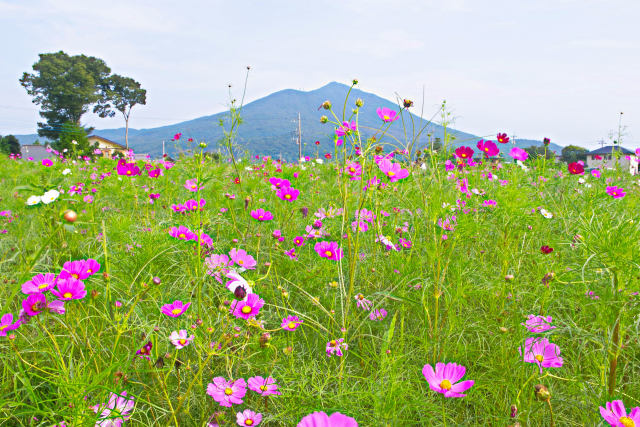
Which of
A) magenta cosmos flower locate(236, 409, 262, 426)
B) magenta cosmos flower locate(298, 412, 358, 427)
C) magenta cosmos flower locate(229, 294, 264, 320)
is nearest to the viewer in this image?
magenta cosmos flower locate(298, 412, 358, 427)

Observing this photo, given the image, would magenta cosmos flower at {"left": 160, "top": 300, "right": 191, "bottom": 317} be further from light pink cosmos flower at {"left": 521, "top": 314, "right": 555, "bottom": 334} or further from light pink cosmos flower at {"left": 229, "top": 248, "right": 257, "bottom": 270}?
light pink cosmos flower at {"left": 521, "top": 314, "right": 555, "bottom": 334}

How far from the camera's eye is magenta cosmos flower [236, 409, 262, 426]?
755 millimetres

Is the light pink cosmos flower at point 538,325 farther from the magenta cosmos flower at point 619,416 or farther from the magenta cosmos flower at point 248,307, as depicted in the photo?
the magenta cosmos flower at point 248,307

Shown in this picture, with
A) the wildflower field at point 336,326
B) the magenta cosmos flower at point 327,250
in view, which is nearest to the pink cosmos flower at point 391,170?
the wildflower field at point 336,326

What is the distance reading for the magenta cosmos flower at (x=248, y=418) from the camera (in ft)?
2.48

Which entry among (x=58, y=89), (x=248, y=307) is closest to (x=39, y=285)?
(x=248, y=307)

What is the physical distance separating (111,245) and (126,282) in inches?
13.9

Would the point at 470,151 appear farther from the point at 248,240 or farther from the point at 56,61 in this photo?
the point at 56,61

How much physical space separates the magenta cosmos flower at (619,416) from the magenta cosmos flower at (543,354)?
0.22 metres

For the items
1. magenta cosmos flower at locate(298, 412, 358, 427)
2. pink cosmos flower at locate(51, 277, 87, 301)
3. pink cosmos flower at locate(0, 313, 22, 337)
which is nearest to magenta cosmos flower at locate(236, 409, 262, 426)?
magenta cosmos flower at locate(298, 412, 358, 427)

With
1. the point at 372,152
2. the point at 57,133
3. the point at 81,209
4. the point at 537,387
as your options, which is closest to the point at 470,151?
the point at 372,152

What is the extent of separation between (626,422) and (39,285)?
1.17 meters

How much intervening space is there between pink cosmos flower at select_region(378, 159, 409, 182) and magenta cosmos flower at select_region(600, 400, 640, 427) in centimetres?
94

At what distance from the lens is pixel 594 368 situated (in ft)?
3.15
